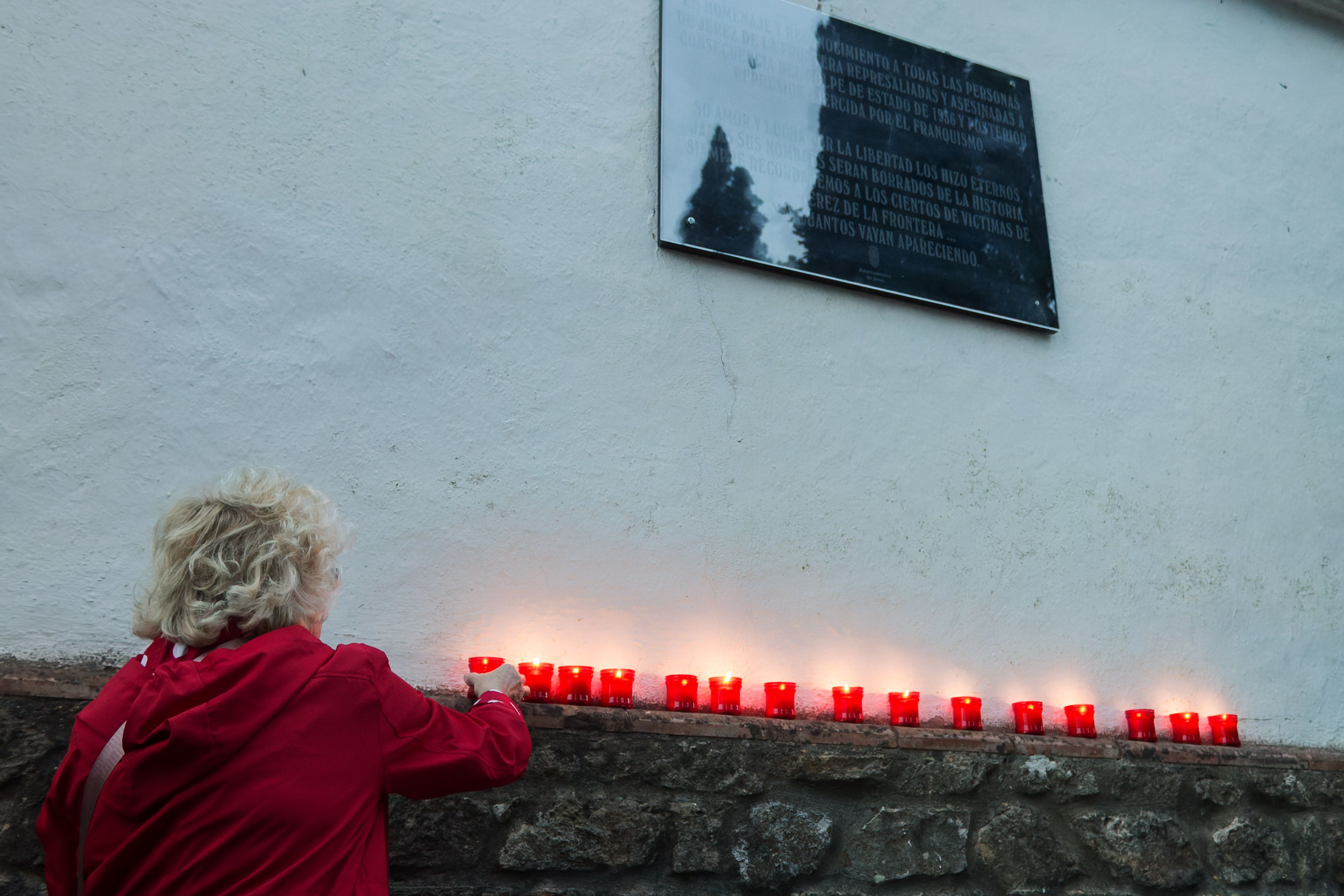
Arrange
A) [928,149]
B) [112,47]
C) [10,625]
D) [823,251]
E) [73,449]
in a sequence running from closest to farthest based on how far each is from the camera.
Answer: [10,625], [73,449], [112,47], [823,251], [928,149]

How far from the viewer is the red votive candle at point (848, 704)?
2416mm

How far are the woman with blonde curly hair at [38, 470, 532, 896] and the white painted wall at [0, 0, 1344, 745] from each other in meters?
0.72

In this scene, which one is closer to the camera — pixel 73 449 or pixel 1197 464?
pixel 73 449

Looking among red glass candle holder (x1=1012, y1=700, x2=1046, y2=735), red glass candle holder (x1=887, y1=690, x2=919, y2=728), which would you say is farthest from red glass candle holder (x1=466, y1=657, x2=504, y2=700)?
red glass candle holder (x1=1012, y1=700, x2=1046, y2=735)

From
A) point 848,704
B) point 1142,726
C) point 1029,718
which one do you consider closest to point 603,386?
point 848,704

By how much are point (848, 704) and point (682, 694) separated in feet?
1.48

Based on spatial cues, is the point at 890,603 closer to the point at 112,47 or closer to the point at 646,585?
the point at 646,585

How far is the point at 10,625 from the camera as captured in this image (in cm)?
187

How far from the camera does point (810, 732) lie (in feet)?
7.51

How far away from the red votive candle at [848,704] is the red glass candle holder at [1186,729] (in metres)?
1.01

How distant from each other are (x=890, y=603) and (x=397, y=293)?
1.49 meters

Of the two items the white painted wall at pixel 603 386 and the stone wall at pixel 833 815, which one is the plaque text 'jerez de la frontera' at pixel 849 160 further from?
the stone wall at pixel 833 815

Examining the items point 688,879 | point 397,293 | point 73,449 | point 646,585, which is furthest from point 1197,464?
point 73,449

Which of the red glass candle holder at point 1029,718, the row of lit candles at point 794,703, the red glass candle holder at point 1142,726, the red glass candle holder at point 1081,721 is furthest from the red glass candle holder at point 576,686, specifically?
the red glass candle holder at point 1142,726
